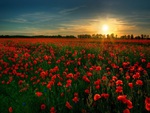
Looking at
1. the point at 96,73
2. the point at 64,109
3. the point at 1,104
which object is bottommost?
the point at 1,104

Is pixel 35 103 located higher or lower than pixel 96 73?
lower

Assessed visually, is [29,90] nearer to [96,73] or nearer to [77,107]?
[96,73]

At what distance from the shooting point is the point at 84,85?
415 centimetres

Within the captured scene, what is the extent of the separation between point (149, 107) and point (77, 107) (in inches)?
52.1

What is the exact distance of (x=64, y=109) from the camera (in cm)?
327

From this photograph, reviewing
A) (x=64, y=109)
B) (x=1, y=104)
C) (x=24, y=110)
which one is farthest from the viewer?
(x=1, y=104)

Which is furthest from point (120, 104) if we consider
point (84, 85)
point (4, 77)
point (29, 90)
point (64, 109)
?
point (4, 77)

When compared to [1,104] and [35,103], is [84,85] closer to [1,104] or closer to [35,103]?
[35,103]

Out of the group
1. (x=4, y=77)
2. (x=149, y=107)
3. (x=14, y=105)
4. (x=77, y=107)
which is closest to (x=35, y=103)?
(x=14, y=105)

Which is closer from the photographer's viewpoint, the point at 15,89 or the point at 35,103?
the point at 35,103

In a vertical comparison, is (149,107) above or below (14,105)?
above

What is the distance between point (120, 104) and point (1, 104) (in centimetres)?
256

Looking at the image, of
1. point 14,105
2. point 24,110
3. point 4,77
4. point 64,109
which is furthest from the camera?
point 4,77

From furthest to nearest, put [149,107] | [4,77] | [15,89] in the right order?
[4,77], [15,89], [149,107]
